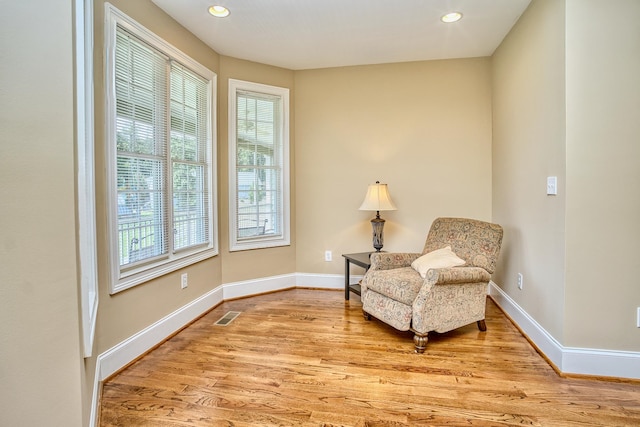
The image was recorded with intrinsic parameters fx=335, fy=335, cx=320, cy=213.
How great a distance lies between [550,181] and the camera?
226 cm

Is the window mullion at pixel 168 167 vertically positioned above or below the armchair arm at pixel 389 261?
above

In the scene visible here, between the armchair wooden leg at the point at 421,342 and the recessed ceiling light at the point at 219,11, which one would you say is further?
the recessed ceiling light at the point at 219,11

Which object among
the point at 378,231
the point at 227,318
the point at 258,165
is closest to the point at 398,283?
the point at 378,231

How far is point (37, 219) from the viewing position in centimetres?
97

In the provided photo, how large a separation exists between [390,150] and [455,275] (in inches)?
71.0

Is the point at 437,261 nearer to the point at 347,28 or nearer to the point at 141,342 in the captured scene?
the point at 347,28

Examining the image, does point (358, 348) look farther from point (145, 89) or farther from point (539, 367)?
point (145, 89)

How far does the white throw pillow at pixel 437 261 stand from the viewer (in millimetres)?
2732

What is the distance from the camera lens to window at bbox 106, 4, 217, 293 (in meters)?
2.23

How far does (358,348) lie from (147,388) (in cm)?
141

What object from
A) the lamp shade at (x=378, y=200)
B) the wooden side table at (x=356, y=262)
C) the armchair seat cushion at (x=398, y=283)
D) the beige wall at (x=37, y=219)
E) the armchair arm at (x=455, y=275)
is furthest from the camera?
the lamp shade at (x=378, y=200)

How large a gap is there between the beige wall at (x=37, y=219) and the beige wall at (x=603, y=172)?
2542 millimetres

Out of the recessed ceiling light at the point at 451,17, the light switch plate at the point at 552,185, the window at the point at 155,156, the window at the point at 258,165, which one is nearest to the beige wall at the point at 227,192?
the window at the point at 258,165

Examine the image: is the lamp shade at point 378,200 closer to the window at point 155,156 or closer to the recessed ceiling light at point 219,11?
the window at point 155,156
